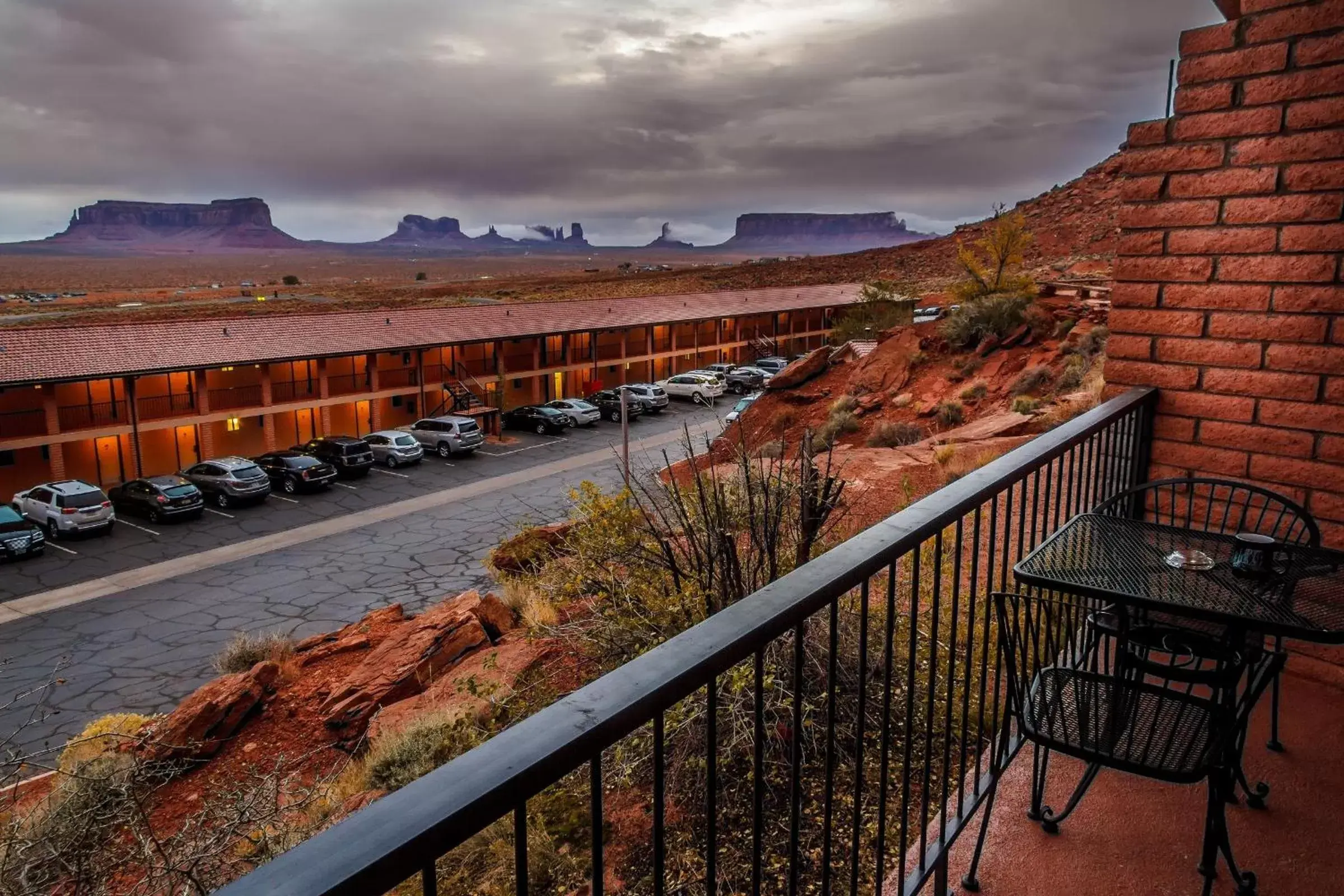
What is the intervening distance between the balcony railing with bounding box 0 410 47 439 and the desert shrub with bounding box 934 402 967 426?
85.7 feet

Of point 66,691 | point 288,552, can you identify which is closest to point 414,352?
point 288,552

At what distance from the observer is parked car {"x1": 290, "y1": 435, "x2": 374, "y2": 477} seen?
30.1 metres

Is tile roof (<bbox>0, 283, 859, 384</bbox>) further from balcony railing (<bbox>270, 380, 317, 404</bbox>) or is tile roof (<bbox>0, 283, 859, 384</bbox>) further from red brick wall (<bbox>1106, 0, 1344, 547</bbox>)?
red brick wall (<bbox>1106, 0, 1344, 547</bbox>)

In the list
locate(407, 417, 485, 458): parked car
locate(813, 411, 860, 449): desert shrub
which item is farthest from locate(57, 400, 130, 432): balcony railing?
locate(813, 411, 860, 449): desert shrub

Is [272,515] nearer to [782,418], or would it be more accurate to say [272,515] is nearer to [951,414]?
[782,418]

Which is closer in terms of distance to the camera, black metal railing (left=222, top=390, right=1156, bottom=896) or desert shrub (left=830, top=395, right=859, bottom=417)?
black metal railing (left=222, top=390, right=1156, bottom=896)

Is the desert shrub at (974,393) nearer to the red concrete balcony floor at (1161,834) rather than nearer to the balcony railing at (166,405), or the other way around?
the red concrete balcony floor at (1161,834)

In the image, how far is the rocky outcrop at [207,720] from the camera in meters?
10.5

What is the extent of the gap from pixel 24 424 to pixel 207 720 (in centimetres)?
2179

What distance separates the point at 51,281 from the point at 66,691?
138 m

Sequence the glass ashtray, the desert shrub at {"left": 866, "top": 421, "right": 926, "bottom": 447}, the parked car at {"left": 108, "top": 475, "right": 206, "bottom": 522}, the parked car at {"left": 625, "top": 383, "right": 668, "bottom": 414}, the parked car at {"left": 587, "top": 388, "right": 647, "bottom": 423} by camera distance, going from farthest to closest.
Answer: the parked car at {"left": 625, "top": 383, "right": 668, "bottom": 414} < the parked car at {"left": 587, "top": 388, "right": 647, "bottom": 423} < the parked car at {"left": 108, "top": 475, "right": 206, "bottom": 522} < the desert shrub at {"left": 866, "top": 421, "right": 926, "bottom": 447} < the glass ashtray

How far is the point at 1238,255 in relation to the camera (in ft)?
13.6

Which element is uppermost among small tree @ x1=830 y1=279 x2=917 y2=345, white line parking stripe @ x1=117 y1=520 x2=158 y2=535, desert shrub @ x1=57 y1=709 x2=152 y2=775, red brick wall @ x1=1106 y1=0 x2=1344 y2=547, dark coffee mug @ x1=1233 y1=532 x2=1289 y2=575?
red brick wall @ x1=1106 y1=0 x2=1344 y2=547

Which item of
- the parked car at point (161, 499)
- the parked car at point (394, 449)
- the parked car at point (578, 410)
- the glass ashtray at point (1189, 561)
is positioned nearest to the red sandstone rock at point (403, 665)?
the glass ashtray at point (1189, 561)
